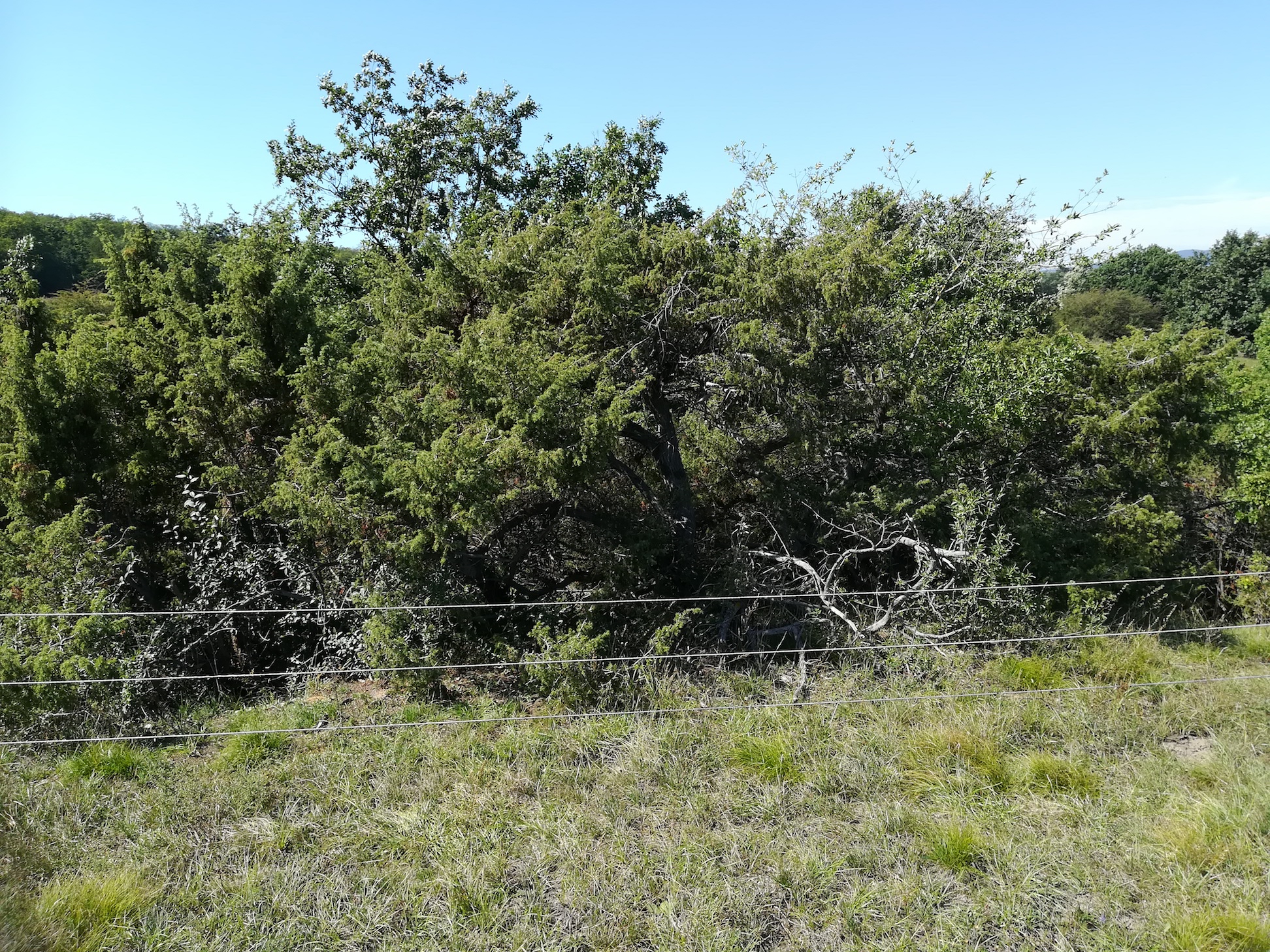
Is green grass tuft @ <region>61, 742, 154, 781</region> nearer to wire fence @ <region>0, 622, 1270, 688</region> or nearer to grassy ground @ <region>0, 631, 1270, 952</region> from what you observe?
grassy ground @ <region>0, 631, 1270, 952</region>

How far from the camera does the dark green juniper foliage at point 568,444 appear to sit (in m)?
6.16

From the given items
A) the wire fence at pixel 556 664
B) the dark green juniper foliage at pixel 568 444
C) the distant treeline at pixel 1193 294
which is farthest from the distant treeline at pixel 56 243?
the distant treeline at pixel 1193 294

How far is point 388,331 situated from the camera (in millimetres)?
7125

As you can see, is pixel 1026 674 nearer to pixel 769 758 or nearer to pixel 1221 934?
pixel 769 758

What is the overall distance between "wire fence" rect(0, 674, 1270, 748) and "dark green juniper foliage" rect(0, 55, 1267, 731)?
1.98 feet

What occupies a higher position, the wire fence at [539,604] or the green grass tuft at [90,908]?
the wire fence at [539,604]

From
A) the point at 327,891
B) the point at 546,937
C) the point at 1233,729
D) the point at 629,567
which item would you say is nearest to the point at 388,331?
the point at 629,567

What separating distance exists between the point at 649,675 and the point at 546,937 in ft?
7.83

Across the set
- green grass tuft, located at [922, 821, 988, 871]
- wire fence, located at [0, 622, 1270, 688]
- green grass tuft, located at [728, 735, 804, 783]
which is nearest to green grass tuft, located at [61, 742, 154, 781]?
wire fence, located at [0, 622, 1270, 688]

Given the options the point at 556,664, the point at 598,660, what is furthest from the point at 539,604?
the point at 598,660

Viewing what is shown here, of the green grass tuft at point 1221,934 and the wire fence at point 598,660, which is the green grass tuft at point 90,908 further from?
the green grass tuft at point 1221,934

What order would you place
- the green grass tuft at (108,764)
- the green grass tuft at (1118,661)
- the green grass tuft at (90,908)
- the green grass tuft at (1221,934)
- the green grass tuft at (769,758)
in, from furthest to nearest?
the green grass tuft at (1118,661) < the green grass tuft at (108,764) < the green grass tuft at (769,758) < the green grass tuft at (90,908) < the green grass tuft at (1221,934)

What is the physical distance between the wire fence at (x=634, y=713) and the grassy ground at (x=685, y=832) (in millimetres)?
70

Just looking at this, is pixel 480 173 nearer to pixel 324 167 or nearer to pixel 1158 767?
pixel 324 167
